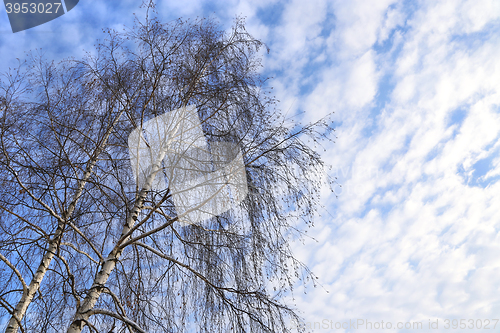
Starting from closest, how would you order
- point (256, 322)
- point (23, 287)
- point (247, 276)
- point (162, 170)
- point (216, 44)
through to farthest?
point (256, 322) < point (247, 276) < point (23, 287) < point (162, 170) < point (216, 44)

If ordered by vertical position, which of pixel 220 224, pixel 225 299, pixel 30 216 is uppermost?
pixel 30 216

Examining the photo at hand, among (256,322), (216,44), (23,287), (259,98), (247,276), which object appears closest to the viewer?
(256,322)

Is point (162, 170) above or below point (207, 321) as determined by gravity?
above

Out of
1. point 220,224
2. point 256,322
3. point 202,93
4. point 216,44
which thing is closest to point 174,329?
point 256,322

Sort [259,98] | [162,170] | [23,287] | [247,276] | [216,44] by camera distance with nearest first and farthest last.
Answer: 1. [247,276]
2. [23,287]
3. [162,170]
4. [259,98]
5. [216,44]

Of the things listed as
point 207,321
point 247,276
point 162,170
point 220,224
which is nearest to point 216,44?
point 162,170

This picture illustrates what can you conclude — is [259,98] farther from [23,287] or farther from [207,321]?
[23,287]

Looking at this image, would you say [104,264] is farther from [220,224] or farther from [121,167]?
[121,167]

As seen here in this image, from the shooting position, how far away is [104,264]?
3.28 meters

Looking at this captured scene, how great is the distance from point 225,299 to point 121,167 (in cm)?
255

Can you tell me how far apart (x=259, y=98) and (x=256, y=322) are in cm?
270

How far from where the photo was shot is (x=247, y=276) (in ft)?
11.1

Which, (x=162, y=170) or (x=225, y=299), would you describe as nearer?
(x=225, y=299)

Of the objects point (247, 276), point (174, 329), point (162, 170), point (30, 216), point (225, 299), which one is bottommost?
point (174, 329)
